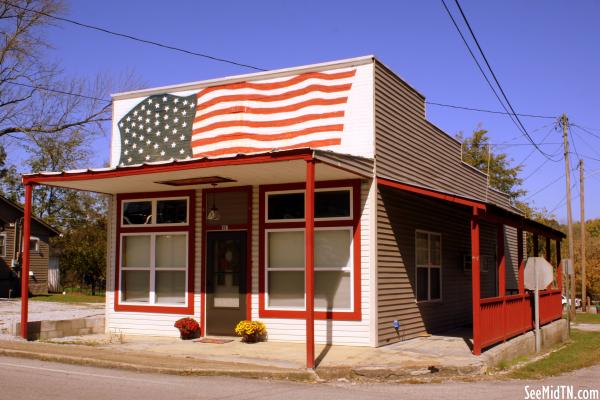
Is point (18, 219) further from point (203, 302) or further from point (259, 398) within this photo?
point (259, 398)

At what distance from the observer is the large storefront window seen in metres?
14.7

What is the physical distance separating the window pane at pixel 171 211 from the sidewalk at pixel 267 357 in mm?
2753

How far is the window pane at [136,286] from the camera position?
15.2 m

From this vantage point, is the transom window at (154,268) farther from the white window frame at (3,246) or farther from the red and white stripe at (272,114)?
the white window frame at (3,246)

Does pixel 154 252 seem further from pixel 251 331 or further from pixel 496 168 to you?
pixel 496 168

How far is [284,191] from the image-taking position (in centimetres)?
1362

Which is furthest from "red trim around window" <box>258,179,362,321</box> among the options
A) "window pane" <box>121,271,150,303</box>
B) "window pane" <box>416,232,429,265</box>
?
"window pane" <box>121,271,150,303</box>

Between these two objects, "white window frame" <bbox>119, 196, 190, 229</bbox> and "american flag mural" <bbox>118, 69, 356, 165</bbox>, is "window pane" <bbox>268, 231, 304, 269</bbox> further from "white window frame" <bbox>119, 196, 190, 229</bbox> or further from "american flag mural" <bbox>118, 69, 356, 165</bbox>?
"white window frame" <bbox>119, 196, 190, 229</bbox>

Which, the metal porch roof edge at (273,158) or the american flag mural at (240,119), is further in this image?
the american flag mural at (240,119)

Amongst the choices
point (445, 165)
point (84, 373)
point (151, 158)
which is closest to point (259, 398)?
point (84, 373)

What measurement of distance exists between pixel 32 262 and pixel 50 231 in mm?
2190

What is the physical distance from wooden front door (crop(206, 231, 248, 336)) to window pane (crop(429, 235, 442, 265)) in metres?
4.79

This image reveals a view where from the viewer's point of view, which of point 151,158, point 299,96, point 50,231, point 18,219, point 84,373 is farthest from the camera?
point 50,231

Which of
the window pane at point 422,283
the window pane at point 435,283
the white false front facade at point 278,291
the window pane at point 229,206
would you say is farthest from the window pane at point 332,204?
the window pane at point 435,283
